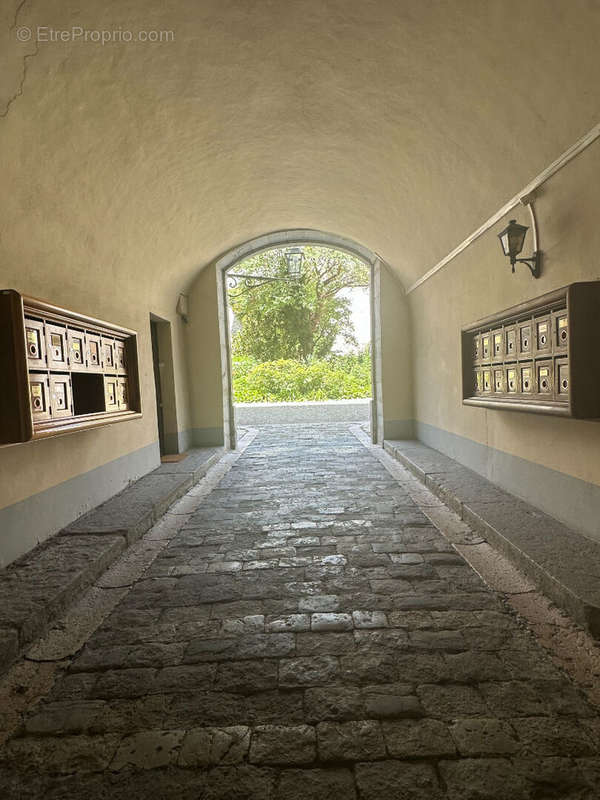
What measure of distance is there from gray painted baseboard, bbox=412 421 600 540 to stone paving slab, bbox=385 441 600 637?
0.25ft

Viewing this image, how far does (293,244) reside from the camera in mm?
10508

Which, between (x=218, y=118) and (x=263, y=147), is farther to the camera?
(x=263, y=147)

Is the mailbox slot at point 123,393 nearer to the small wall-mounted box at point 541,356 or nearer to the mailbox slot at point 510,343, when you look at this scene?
the small wall-mounted box at point 541,356

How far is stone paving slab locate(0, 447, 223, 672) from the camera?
2861 mm

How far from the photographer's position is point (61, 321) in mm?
4324

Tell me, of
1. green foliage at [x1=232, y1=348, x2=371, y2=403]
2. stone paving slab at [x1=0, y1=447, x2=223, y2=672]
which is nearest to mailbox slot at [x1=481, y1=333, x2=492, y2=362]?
stone paving slab at [x1=0, y1=447, x2=223, y2=672]

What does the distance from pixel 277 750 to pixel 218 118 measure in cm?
551

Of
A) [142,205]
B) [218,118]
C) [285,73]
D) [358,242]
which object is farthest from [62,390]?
Result: [358,242]

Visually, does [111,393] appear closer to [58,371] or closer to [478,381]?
[58,371]

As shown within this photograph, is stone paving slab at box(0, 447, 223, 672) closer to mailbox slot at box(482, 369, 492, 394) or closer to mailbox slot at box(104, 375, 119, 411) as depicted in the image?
mailbox slot at box(104, 375, 119, 411)

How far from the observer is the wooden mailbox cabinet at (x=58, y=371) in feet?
11.4

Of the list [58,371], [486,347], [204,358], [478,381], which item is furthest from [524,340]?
[204,358]

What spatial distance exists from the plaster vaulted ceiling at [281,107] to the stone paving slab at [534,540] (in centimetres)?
304

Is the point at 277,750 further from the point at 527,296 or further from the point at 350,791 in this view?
the point at 527,296
